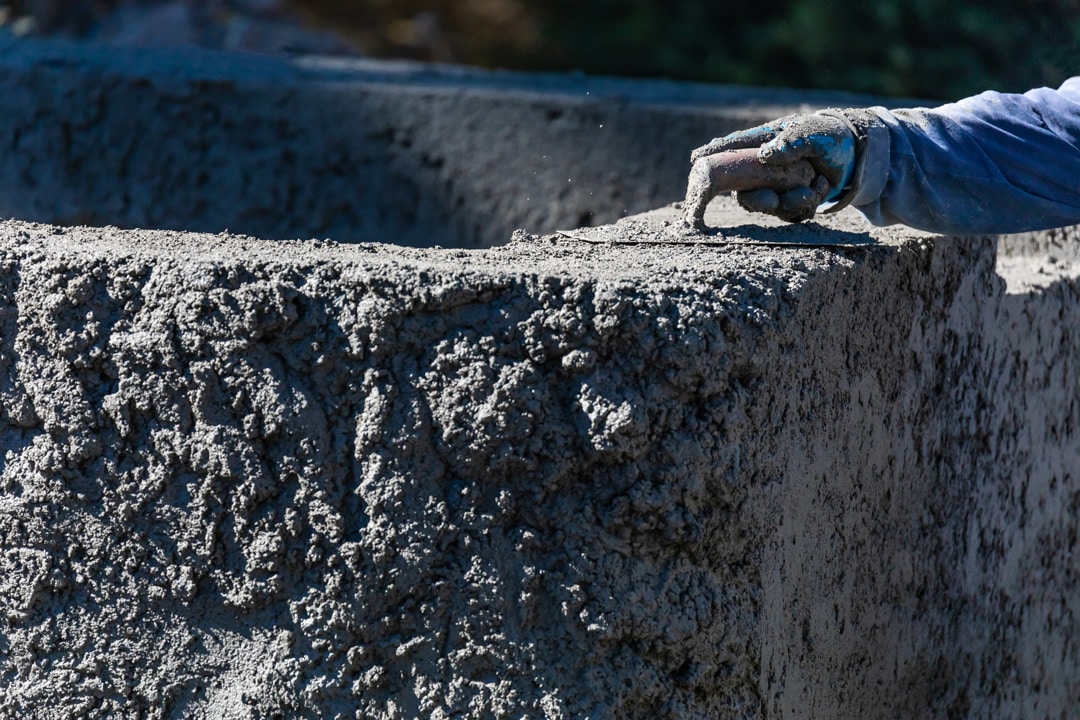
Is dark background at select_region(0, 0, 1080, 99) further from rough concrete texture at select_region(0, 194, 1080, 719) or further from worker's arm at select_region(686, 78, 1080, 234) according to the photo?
rough concrete texture at select_region(0, 194, 1080, 719)

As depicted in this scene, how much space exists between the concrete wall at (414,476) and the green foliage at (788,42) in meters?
2.90

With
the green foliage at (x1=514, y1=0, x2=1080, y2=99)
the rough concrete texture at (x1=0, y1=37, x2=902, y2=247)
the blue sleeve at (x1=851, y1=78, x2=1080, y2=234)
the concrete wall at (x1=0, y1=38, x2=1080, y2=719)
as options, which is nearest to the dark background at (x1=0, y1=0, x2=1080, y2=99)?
the green foliage at (x1=514, y1=0, x2=1080, y2=99)

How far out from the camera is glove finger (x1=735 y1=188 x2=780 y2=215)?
1488 mm

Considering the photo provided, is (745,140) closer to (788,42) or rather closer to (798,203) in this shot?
(798,203)

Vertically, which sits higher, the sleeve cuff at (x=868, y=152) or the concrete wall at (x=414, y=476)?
the sleeve cuff at (x=868, y=152)

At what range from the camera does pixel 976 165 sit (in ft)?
5.19

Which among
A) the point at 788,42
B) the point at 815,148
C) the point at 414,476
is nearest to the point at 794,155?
the point at 815,148

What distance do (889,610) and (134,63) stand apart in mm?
2210

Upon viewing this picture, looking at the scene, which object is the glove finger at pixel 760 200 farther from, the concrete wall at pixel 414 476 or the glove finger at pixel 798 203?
the concrete wall at pixel 414 476

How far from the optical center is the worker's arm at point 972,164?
5.07 ft

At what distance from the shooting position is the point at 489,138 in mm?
2885

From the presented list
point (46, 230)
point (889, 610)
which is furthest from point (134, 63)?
point (889, 610)

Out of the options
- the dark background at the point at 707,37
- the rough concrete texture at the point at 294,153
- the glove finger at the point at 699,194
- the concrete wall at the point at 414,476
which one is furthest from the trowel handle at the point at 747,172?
the dark background at the point at 707,37

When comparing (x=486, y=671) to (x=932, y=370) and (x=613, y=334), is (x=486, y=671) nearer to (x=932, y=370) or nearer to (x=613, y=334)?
(x=613, y=334)
